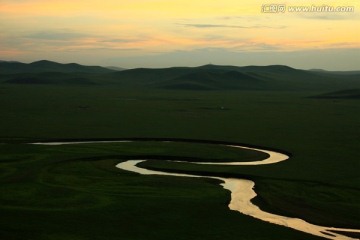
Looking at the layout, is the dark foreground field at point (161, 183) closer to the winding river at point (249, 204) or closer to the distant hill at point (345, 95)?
the winding river at point (249, 204)

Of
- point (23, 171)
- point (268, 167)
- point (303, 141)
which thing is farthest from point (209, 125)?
point (23, 171)

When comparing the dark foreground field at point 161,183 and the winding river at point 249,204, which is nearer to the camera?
the dark foreground field at point 161,183

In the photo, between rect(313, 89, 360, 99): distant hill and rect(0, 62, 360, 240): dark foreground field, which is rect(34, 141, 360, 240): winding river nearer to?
rect(0, 62, 360, 240): dark foreground field

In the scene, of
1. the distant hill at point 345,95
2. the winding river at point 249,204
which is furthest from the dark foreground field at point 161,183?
the distant hill at point 345,95

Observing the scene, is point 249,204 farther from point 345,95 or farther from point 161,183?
point 345,95

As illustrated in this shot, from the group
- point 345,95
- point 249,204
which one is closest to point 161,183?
point 249,204

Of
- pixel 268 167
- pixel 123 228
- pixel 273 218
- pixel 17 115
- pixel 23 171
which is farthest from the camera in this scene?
pixel 17 115

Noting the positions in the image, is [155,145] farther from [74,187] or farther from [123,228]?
[123,228]

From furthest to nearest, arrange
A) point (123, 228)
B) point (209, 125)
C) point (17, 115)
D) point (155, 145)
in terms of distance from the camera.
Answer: point (17, 115), point (209, 125), point (155, 145), point (123, 228)

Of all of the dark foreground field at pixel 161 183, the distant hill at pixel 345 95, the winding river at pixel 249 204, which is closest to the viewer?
the dark foreground field at pixel 161 183
